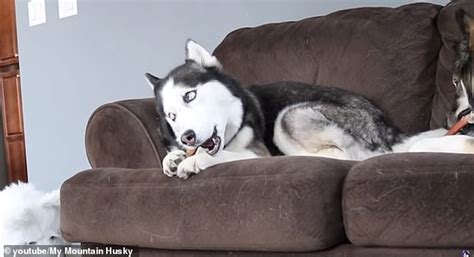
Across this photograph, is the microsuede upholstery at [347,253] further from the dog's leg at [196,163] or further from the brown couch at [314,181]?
the dog's leg at [196,163]

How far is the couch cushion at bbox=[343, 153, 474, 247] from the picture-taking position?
1.10 meters

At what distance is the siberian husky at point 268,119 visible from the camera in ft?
5.20

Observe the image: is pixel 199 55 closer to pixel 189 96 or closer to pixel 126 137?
pixel 189 96

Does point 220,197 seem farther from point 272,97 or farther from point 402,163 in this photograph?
point 272,97

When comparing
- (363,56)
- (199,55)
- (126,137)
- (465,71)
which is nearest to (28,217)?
(126,137)

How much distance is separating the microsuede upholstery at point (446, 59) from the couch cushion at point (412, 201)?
70 cm

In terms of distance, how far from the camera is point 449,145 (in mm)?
1448

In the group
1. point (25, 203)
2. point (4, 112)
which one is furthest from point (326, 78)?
point (4, 112)

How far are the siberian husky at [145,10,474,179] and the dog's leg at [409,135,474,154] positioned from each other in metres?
0.01

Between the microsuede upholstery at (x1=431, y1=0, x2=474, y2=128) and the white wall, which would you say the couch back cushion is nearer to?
the microsuede upholstery at (x1=431, y1=0, x2=474, y2=128)

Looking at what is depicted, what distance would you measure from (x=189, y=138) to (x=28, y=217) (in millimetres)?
620

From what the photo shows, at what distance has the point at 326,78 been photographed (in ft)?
6.75

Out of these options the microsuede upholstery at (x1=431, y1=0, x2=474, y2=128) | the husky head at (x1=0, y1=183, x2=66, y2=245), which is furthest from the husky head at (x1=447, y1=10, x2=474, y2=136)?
the husky head at (x1=0, y1=183, x2=66, y2=245)

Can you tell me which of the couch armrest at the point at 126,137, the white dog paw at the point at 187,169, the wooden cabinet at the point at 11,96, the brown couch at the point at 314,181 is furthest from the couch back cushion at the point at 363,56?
the wooden cabinet at the point at 11,96
